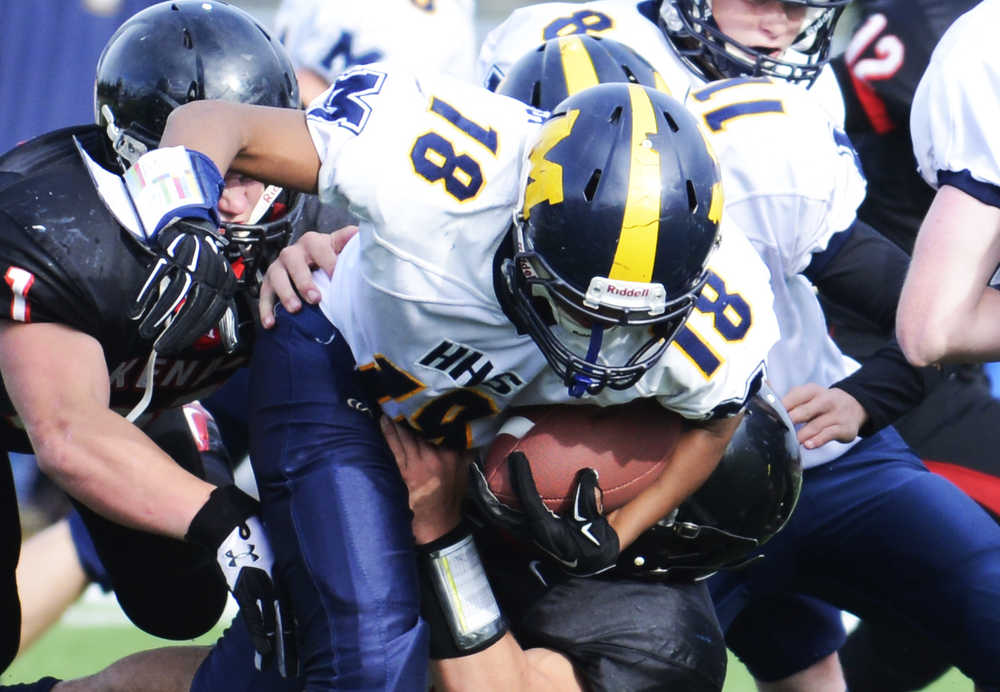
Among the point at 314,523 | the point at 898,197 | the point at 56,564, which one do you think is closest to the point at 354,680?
the point at 314,523

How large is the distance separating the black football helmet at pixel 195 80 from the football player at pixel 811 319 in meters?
0.75

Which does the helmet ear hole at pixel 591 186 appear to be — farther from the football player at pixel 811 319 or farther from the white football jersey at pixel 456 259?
the football player at pixel 811 319

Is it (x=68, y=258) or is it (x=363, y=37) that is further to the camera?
(x=363, y=37)

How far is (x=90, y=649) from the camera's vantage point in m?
4.34

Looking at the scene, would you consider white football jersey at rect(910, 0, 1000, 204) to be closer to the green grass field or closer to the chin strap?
the chin strap

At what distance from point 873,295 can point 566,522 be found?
3.03 ft

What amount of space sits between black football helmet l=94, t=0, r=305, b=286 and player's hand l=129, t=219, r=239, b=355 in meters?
0.68

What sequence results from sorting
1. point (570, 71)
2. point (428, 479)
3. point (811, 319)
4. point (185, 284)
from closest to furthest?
point (185, 284), point (428, 479), point (570, 71), point (811, 319)

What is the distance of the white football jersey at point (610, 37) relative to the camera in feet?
11.4

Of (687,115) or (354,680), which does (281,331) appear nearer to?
(354,680)

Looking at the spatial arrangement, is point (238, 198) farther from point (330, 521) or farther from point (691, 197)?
point (691, 197)

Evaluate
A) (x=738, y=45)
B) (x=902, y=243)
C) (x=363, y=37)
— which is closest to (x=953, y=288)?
(x=738, y=45)

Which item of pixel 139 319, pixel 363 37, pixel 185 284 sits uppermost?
pixel 185 284

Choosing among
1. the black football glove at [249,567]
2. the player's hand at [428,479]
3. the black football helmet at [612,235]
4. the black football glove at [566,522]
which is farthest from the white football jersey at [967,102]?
the black football glove at [249,567]
